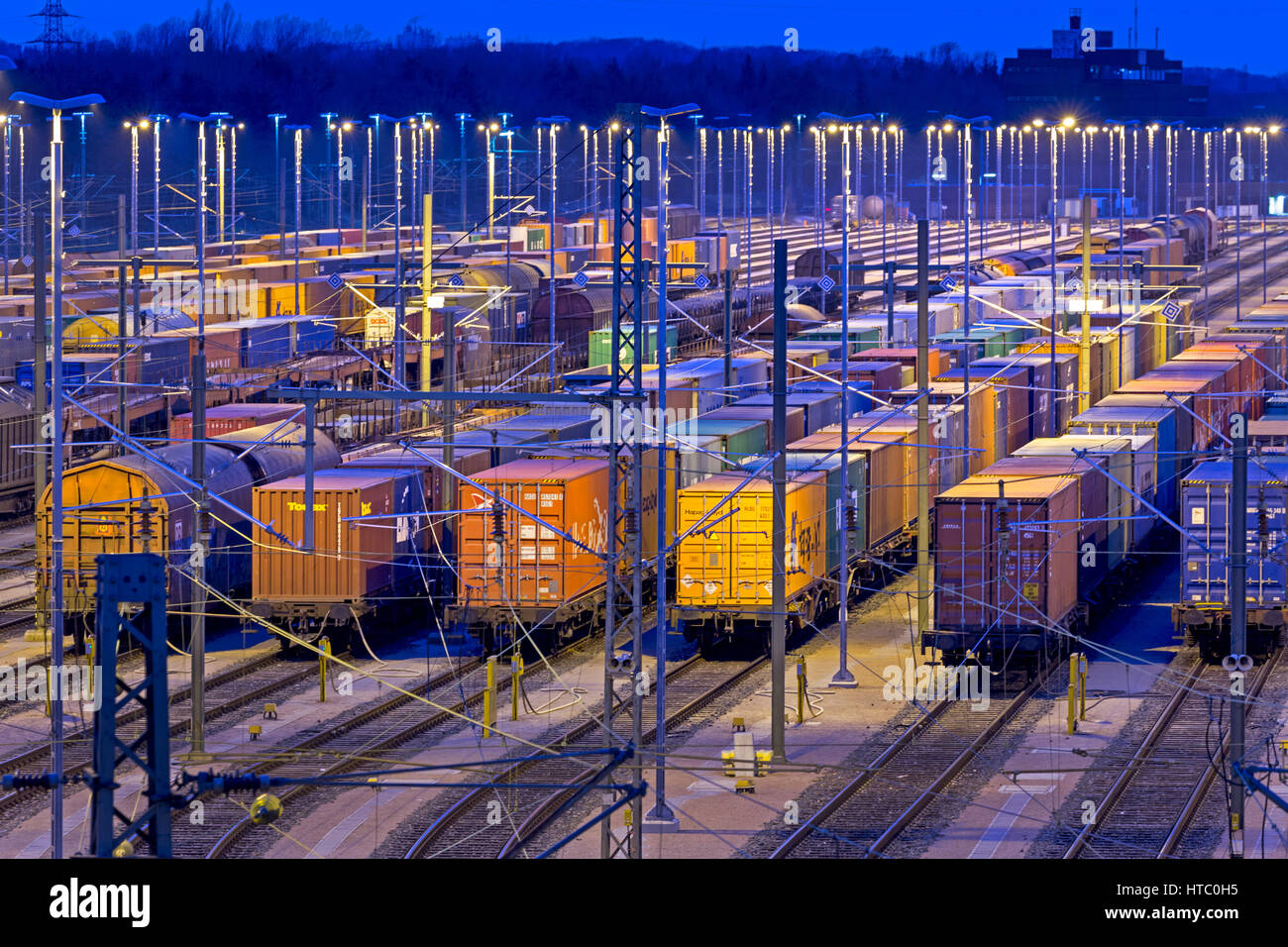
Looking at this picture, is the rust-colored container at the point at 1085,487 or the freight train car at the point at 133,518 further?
the rust-colored container at the point at 1085,487


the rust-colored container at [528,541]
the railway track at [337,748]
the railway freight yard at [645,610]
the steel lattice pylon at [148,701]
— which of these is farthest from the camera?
the rust-colored container at [528,541]

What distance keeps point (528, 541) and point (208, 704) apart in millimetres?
5617

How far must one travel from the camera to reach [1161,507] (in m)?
43.3

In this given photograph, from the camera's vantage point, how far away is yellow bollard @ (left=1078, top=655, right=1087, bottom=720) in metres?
31.0

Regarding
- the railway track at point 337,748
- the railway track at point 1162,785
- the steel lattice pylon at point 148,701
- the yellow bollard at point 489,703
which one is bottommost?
the railway track at point 1162,785

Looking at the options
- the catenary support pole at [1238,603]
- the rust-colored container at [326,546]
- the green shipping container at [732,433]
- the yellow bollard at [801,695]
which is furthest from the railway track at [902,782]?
the rust-colored container at [326,546]

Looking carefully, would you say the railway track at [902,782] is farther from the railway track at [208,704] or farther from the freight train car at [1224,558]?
the railway track at [208,704]

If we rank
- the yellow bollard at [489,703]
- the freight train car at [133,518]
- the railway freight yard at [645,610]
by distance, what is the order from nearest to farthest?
the railway freight yard at [645,610] < the yellow bollard at [489,703] < the freight train car at [133,518]

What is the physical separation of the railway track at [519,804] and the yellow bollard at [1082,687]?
5.49m

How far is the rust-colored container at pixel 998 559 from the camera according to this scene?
32.0 metres

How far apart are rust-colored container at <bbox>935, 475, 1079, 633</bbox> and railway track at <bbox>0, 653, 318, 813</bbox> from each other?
33.8ft

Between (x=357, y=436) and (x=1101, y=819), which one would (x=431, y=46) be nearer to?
(x=357, y=436)
